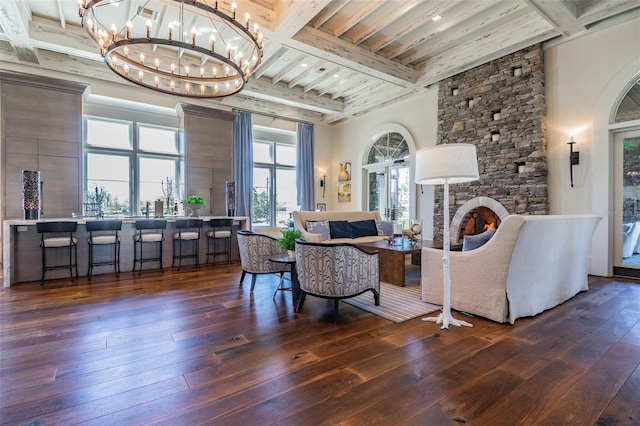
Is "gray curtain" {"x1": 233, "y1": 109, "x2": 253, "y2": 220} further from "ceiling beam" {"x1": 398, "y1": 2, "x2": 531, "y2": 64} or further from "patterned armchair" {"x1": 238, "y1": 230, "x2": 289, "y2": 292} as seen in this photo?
"ceiling beam" {"x1": 398, "y1": 2, "x2": 531, "y2": 64}

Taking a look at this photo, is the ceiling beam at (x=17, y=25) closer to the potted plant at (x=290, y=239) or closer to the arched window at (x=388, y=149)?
the potted plant at (x=290, y=239)

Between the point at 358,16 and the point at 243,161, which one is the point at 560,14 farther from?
the point at 243,161

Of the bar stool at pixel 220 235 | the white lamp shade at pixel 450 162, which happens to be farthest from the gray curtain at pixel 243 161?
the white lamp shade at pixel 450 162

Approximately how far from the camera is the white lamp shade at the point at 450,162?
2744 mm

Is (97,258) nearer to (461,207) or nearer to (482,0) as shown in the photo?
(461,207)

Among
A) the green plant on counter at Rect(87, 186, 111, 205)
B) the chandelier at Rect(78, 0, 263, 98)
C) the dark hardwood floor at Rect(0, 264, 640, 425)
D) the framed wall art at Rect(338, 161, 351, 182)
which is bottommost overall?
the dark hardwood floor at Rect(0, 264, 640, 425)

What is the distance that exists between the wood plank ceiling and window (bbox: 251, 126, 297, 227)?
6.61 ft

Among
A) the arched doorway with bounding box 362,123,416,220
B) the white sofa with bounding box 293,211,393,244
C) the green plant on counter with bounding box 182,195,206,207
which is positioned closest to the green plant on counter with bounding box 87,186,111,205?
the green plant on counter with bounding box 182,195,206,207

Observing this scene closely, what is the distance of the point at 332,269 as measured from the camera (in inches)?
120

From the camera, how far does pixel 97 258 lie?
5.30 m

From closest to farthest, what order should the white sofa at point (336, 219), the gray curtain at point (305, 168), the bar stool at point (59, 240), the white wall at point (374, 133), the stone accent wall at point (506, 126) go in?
the bar stool at point (59, 240) < the stone accent wall at point (506, 126) < the white sofa at point (336, 219) < the white wall at point (374, 133) < the gray curtain at point (305, 168)

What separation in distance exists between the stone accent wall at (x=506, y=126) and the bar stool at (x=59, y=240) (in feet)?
→ 21.7

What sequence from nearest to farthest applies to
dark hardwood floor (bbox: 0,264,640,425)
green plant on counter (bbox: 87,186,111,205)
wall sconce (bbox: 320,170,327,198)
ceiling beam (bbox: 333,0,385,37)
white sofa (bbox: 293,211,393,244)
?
dark hardwood floor (bbox: 0,264,640,425) < ceiling beam (bbox: 333,0,385,37) < white sofa (bbox: 293,211,393,244) < green plant on counter (bbox: 87,186,111,205) < wall sconce (bbox: 320,170,327,198)

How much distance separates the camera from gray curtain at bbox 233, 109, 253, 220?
8.02 m
